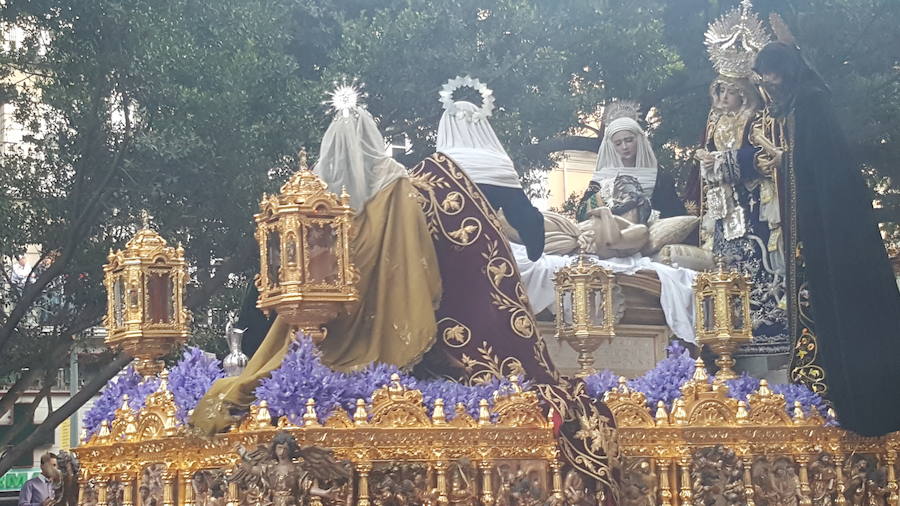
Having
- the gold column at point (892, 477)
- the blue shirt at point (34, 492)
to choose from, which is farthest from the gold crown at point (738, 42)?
the blue shirt at point (34, 492)

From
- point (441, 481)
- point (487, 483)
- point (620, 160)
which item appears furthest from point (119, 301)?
point (620, 160)

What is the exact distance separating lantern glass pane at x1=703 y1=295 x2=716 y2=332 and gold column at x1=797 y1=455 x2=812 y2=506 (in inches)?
64.7

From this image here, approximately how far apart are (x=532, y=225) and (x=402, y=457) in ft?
11.6

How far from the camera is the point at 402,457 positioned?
10.5 m

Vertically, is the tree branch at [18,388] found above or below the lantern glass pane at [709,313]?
below

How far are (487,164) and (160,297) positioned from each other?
9.81ft

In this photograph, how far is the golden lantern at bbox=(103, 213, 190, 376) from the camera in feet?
40.8

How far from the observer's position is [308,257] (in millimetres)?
10859

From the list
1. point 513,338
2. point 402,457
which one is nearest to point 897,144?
point 513,338

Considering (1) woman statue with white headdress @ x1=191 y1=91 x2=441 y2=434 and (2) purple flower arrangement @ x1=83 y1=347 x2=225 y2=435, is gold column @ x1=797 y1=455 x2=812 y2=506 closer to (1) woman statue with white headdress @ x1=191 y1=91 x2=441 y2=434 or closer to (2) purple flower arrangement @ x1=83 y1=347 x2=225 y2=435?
(1) woman statue with white headdress @ x1=191 y1=91 x2=441 y2=434

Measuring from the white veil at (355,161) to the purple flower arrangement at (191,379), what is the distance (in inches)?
65.5

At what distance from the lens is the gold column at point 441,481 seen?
413 inches

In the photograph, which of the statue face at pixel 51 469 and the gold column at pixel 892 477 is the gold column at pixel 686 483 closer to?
the gold column at pixel 892 477

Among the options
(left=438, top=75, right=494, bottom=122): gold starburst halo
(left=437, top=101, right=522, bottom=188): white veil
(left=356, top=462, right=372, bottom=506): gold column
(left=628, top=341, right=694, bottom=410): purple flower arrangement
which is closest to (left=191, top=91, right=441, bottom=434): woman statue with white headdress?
(left=356, top=462, right=372, bottom=506): gold column
